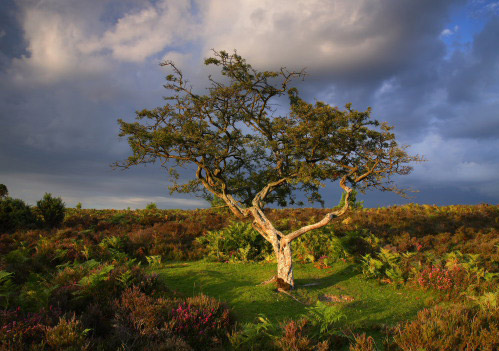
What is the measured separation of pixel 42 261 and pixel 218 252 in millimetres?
7966

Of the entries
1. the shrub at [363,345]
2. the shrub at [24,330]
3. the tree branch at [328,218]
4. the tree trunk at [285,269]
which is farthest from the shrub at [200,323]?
the tree branch at [328,218]

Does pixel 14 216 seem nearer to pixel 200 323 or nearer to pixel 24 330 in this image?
pixel 24 330

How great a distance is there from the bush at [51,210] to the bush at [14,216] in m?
0.69

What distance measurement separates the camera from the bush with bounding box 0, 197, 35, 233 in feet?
64.2

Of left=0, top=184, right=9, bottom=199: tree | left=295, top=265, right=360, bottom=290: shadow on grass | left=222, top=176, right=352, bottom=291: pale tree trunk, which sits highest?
left=0, top=184, right=9, bottom=199: tree

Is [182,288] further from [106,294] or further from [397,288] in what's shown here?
[397,288]

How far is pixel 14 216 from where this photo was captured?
1980 centimetres

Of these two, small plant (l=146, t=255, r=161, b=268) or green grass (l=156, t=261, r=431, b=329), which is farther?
small plant (l=146, t=255, r=161, b=268)

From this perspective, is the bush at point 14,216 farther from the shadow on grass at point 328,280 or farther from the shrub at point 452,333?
the shrub at point 452,333

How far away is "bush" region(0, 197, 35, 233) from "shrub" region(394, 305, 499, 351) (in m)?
21.8

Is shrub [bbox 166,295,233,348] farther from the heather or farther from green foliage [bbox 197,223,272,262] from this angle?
green foliage [bbox 197,223,272,262]

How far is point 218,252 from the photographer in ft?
52.0

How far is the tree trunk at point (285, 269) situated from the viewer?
10.8 meters

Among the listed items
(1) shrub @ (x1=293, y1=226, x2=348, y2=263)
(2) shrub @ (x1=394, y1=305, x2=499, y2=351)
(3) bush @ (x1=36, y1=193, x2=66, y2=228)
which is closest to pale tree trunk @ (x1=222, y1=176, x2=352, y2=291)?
(1) shrub @ (x1=293, y1=226, x2=348, y2=263)
